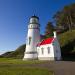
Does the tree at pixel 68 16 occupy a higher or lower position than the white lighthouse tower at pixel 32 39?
higher

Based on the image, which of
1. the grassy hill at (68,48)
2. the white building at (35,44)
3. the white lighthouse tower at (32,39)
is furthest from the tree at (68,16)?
the white lighthouse tower at (32,39)

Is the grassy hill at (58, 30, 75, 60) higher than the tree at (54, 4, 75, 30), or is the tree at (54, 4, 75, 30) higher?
the tree at (54, 4, 75, 30)

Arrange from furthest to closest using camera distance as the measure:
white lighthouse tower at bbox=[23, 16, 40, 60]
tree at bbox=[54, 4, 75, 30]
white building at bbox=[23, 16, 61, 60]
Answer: tree at bbox=[54, 4, 75, 30] < white lighthouse tower at bbox=[23, 16, 40, 60] < white building at bbox=[23, 16, 61, 60]

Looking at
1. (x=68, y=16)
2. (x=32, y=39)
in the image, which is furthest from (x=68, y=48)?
(x=68, y=16)

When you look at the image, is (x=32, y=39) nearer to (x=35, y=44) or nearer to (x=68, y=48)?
(x=35, y=44)

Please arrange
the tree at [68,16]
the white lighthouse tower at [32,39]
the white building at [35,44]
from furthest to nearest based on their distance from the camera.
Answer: the tree at [68,16] → the white lighthouse tower at [32,39] → the white building at [35,44]

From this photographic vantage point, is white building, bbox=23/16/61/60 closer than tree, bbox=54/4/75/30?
Yes

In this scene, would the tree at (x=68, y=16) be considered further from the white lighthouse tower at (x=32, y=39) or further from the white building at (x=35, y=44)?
the white lighthouse tower at (x=32, y=39)

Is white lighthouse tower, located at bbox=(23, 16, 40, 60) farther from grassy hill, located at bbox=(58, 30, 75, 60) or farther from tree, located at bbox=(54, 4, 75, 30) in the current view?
tree, located at bbox=(54, 4, 75, 30)

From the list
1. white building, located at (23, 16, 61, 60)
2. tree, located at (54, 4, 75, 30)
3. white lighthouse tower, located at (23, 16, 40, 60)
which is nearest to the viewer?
white building, located at (23, 16, 61, 60)

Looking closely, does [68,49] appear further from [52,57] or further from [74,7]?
[74,7]

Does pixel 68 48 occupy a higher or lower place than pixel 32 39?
lower

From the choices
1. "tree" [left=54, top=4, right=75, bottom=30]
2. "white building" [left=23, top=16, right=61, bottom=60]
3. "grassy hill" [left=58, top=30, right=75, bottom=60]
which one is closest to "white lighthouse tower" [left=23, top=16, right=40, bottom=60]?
"white building" [left=23, top=16, right=61, bottom=60]

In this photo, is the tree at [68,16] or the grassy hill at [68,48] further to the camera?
the tree at [68,16]
